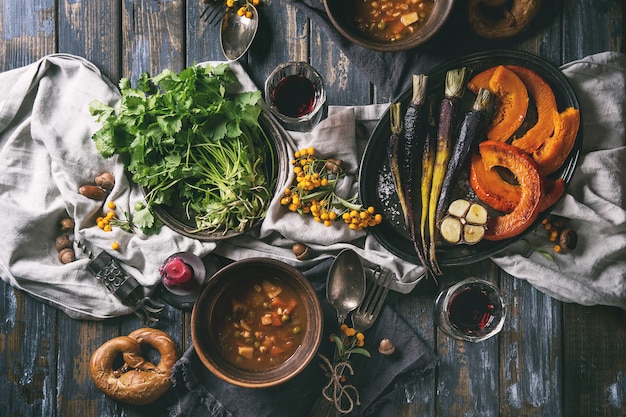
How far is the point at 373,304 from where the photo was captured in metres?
2.29

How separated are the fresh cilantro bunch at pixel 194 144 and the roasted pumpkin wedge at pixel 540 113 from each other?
957mm

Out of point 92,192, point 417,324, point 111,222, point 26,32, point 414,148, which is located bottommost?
point 417,324

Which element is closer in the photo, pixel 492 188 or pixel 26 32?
pixel 492 188

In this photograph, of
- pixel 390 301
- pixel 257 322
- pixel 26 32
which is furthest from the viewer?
pixel 26 32

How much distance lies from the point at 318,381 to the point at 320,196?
2.36 ft

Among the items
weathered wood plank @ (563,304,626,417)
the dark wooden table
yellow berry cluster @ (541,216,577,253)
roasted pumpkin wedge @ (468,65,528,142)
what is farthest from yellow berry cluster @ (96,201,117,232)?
weathered wood plank @ (563,304,626,417)

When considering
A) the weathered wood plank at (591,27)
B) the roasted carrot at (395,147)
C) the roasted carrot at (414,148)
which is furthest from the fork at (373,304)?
the weathered wood plank at (591,27)

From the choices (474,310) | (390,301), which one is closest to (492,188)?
(474,310)

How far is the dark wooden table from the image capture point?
2371mm

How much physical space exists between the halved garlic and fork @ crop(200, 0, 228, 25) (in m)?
1.18

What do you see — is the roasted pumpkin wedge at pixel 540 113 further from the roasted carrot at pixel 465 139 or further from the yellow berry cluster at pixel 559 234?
the yellow berry cluster at pixel 559 234

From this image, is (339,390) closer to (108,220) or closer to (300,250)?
(300,250)

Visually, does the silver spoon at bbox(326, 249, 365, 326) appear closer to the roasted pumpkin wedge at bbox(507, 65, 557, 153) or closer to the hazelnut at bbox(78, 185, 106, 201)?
the roasted pumpkin wedge at bbox(507, 65, 557, 153)

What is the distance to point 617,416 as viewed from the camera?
2.38 m
